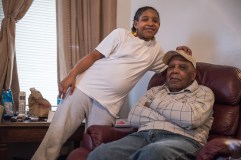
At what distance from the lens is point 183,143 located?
143 cm

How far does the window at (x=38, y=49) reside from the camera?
279cm

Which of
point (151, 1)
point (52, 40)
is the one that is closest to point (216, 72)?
point (151, 1)

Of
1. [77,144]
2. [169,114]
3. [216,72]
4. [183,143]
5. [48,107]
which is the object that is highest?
[216,72]

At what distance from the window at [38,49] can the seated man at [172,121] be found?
4.48 feet

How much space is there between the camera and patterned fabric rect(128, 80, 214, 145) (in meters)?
1.51

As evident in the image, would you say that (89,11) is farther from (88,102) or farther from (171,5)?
(88,102)

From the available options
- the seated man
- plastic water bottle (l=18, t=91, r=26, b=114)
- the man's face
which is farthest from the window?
the man's face

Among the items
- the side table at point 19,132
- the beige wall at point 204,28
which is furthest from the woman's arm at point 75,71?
the beige wall at point 204,28

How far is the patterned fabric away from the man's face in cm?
4

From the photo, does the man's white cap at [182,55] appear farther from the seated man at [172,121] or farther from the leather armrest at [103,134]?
the leather armrest at [103,134]

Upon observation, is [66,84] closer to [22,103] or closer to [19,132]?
[19,132]

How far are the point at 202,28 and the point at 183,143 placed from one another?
1077mm

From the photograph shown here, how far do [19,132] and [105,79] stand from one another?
786 millimetres

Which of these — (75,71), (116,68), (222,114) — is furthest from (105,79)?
(222,114)
